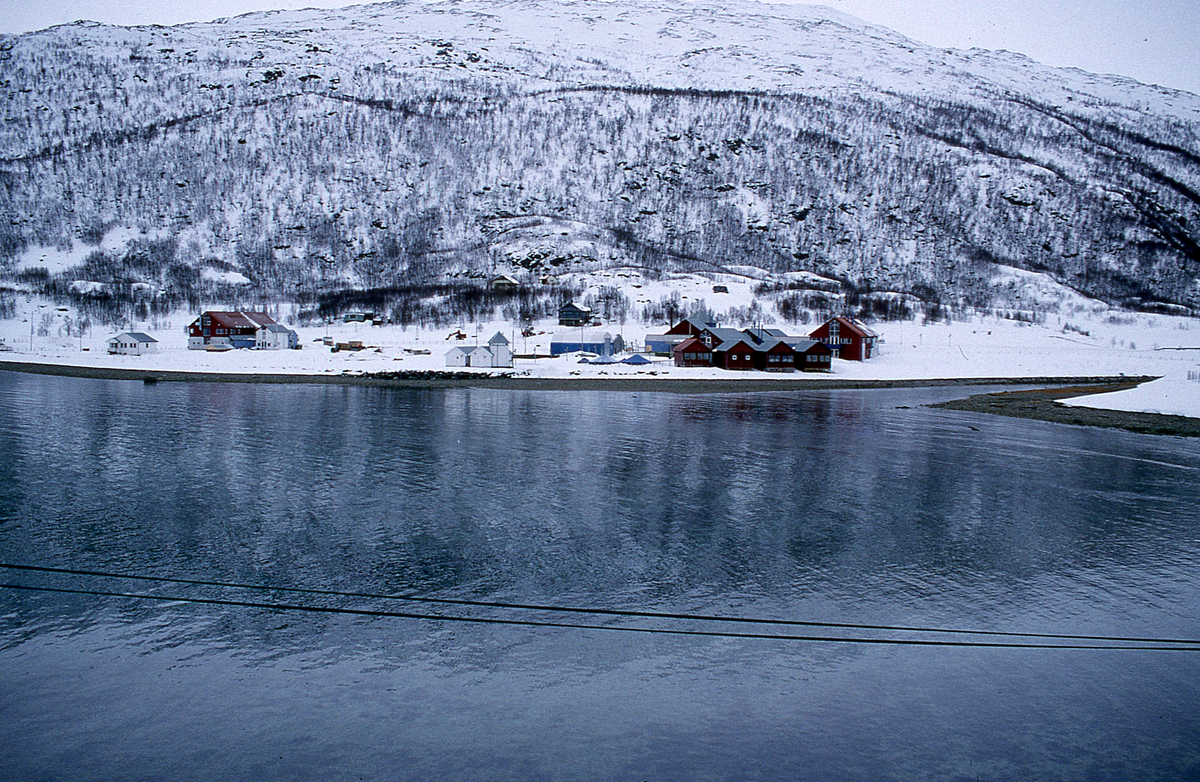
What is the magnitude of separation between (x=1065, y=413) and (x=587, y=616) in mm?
34558

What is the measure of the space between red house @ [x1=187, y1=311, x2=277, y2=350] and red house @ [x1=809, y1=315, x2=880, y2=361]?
53.4 m

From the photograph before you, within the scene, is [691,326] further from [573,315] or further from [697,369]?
[573,315]

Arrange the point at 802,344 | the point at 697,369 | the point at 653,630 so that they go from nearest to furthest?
the point at 653,630
the point at 697,369
the point at 802,344

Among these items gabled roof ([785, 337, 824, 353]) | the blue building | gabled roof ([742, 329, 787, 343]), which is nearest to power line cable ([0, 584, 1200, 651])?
gabled roof ([785, 337, 824, 353])

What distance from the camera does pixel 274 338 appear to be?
7500 centimetres

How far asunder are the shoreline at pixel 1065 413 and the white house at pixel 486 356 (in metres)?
33.2

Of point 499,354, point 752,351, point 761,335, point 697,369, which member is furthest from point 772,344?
point 499,354

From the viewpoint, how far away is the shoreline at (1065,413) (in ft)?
104

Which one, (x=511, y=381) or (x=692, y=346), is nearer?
(x=511, y=381)

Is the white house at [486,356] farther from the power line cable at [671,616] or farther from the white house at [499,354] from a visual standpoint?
the power line cable at [671,616]

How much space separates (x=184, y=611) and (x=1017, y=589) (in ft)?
40.3

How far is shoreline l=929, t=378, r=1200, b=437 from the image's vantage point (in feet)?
104

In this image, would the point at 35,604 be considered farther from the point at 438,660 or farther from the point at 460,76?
the point at 460,76

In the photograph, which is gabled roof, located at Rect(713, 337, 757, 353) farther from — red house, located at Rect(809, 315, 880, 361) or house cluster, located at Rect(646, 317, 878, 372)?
red house, located at Rect(809, 315, 880, 361)
